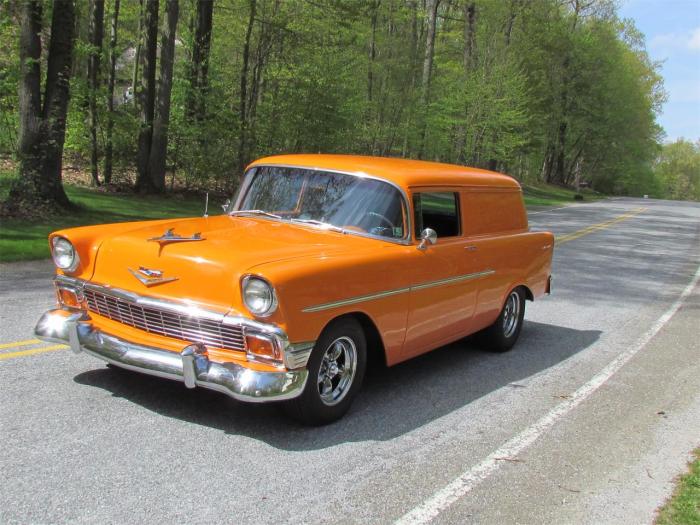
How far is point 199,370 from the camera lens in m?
3.89

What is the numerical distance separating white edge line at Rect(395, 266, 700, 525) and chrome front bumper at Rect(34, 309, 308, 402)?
1.02m

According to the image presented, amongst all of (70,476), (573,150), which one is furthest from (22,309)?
(573,150)

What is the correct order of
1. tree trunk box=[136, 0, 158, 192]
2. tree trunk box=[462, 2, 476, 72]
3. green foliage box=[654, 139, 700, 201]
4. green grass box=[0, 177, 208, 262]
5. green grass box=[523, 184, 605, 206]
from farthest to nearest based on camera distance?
green foliage box=[654, 139, 700, 201] → green grass box=[523, 184, 605, 206] → tree trunk box=[462, 2, 476, 72] → tree trunk box=[136, 0, 158, 192] → green grass box=[0, 177, 208, 262]

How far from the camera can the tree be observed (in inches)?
509

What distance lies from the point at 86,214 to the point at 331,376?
10.9 m

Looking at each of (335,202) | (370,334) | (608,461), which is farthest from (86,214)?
(608,461)

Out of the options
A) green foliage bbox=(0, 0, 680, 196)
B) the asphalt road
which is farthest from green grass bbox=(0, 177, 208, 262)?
the asphalt road

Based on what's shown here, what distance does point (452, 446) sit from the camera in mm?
4266

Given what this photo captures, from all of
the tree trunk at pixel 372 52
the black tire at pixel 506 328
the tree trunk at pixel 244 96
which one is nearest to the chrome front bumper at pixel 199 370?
the black tire at pixel 506 328

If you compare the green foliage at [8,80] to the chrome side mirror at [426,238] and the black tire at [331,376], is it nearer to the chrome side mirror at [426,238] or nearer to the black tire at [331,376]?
the chrome side mirror at [426,238]

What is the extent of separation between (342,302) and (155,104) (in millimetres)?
16721

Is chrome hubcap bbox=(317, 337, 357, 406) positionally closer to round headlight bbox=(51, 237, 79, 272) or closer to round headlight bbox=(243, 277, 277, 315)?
round headlight bbox=(243, 277, 277, 315)

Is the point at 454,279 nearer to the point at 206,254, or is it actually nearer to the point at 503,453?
the point at 503,453

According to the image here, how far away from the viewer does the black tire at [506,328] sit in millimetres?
6512
